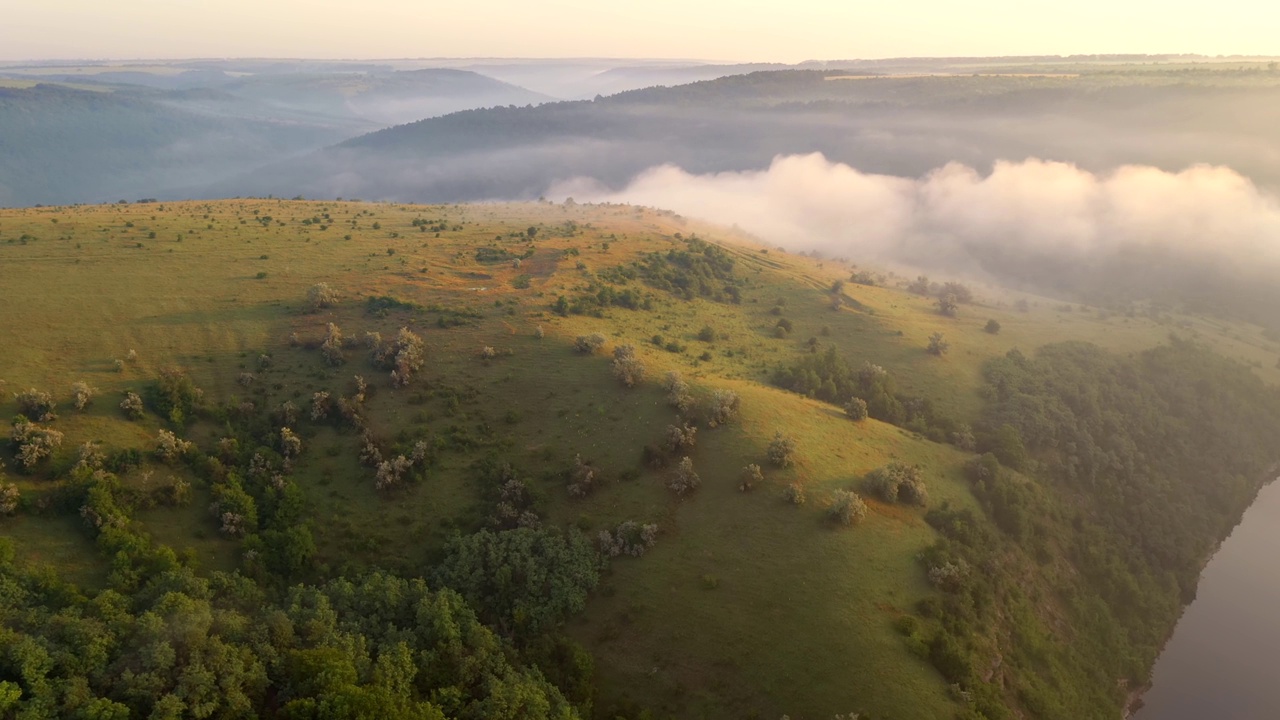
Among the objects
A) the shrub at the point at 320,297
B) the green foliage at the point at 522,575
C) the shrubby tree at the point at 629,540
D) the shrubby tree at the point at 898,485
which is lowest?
the green foliage at the point at 522,575

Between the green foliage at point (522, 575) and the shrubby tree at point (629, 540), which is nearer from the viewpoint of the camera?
the green foliage at point (522, 575)

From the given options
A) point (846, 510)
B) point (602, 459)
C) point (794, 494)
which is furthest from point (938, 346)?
point (602, 459)

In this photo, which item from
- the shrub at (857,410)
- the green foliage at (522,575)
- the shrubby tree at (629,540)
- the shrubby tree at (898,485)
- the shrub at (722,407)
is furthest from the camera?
the shrub at (857,410)

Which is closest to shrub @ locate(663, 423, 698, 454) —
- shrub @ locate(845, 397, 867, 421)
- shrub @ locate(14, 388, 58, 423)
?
shrub @ locate(845, 397, 867, 421)

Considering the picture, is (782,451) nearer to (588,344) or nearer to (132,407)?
(588,344)

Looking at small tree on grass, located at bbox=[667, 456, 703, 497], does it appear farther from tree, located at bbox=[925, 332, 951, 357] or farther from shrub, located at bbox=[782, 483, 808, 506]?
tree, located at bbox=[925, 332, 951, 357]

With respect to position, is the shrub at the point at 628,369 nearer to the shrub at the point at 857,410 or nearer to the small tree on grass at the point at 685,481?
the small tree on grass at the point at 685,481

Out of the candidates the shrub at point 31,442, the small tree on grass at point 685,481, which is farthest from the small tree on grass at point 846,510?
the shrub at point 31,442
